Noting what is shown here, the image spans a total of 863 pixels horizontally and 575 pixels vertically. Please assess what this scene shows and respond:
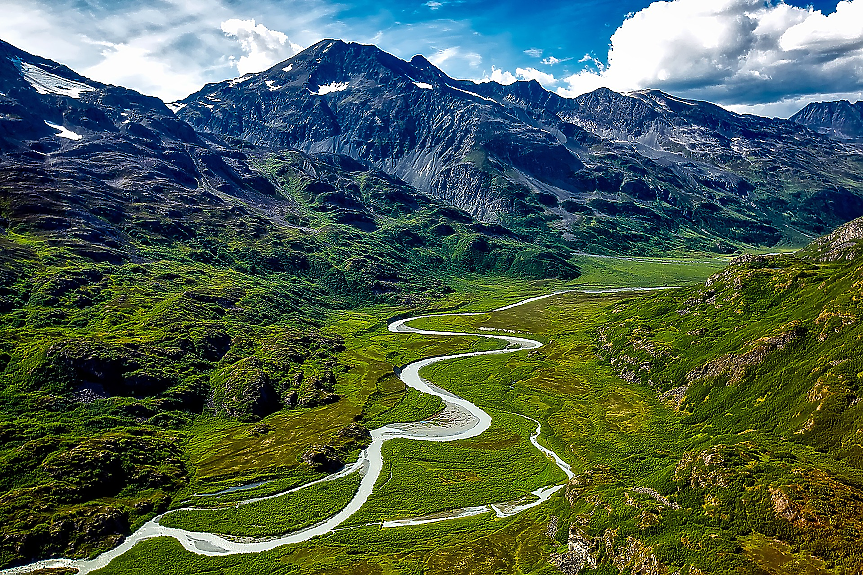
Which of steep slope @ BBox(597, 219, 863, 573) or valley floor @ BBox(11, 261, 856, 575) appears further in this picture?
valley floor @ BBox(11, 261, 856, 575)

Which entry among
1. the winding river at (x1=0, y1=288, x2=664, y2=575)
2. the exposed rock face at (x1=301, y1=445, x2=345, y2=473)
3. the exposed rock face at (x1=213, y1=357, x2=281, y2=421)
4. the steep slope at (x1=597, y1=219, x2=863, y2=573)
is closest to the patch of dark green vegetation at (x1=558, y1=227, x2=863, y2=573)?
the steep slope at (x1=597, y1=219, x2=863, y2=573)

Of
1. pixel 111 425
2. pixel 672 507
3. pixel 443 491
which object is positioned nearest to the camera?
pixel 672 507

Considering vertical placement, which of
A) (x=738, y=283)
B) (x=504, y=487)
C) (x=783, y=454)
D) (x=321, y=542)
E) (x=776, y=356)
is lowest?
(x=321, y=542)

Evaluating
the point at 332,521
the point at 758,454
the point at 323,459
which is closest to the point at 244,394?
the point at 323,459

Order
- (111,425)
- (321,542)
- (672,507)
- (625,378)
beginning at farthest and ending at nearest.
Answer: (625,378) < (111,425) < (321,542) < (672,507)

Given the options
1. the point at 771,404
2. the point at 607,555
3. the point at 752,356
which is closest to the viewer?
the point at 607,555

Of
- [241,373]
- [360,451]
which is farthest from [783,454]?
[241,373]

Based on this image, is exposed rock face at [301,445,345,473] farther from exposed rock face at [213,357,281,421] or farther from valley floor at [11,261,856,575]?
exposed rock face at [213,357,281,421]

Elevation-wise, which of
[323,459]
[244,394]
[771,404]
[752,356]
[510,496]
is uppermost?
[752,356]

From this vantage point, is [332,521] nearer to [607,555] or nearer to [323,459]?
[323,459]

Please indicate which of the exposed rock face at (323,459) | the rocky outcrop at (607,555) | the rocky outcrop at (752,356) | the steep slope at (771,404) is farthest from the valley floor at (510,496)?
the rocky outcrop at (752,356)

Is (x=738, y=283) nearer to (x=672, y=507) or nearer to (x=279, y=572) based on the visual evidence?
(x=672, y=507)
